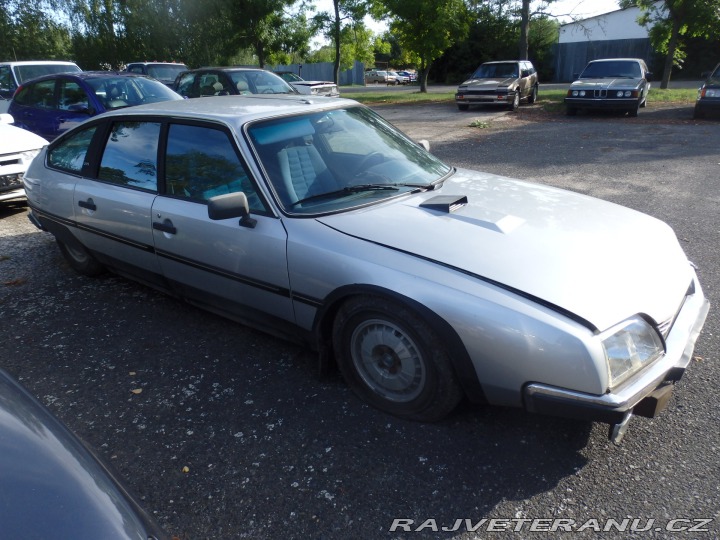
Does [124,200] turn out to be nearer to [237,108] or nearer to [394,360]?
[237,108]

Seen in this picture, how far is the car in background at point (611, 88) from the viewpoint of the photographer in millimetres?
15234

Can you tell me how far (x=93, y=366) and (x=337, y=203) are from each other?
1.90 metres

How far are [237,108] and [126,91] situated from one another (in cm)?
626

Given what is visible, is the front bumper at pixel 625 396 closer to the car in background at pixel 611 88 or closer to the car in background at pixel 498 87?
the car in background at pixel 611 88

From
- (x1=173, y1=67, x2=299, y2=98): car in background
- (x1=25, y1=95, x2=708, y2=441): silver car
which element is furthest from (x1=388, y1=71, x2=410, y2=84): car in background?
(x1=25, y1=95, x2=708, y2=441): silver car

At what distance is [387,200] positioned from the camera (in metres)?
3.16

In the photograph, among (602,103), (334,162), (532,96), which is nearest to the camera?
(334,162)

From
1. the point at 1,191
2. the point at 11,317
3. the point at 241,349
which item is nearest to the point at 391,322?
the point at 241,349

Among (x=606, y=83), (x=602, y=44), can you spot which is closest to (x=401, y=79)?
(x=602, y=44)

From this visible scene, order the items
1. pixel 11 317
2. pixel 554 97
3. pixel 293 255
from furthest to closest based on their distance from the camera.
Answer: pixel 554 97 → pixel 11 317 → pixel 293 255

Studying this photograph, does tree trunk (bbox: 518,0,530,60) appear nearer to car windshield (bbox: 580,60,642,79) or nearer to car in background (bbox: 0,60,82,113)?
car windshield (bbox: 580,60,642,79)

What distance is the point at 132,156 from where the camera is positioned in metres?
3.88

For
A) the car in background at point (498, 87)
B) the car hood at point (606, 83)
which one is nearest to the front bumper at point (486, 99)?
the car in background at point (498, 87)

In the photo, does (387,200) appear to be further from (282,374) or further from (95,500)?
(95,500)
